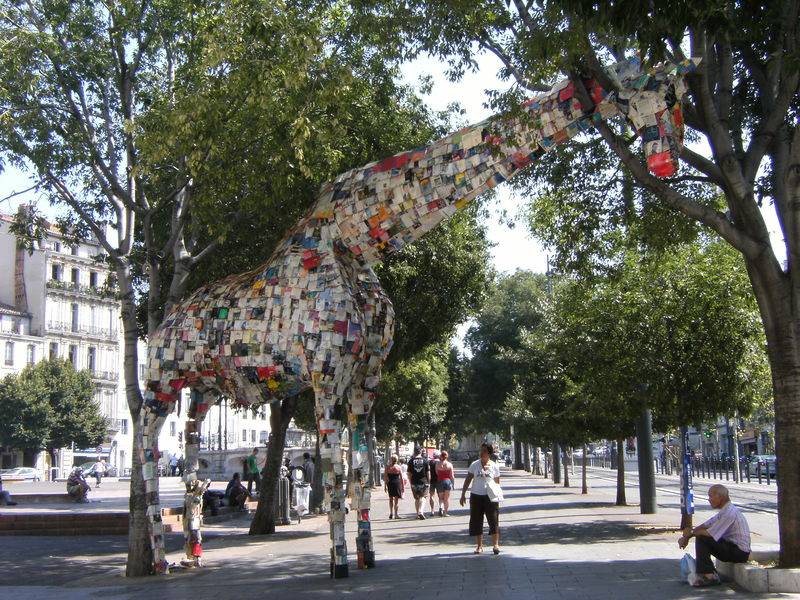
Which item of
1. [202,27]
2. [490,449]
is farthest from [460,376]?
[202,27]

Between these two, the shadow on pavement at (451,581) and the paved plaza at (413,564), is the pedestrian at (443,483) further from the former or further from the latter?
the shadow on pavement at (451,581)

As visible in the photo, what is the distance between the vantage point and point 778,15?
28.3ft

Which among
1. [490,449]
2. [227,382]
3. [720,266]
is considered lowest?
[490,449]

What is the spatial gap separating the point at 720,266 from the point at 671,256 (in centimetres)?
86

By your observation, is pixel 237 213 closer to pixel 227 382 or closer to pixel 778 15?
pixel 227 382

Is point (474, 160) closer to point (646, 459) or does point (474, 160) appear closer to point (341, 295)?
point (341, 295)

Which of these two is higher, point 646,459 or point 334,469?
point 334,469

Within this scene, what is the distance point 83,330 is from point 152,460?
6103 cm

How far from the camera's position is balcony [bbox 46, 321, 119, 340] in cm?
6616

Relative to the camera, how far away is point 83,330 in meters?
68.8

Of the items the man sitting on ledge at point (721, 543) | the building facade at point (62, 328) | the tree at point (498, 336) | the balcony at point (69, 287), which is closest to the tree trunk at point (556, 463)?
the tree at point (498, 336)

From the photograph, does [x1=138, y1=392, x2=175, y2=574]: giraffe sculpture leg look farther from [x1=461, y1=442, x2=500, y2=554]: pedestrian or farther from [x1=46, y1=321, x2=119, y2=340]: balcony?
[x1=46, y1=321, x2=119, y2=340]: balcony

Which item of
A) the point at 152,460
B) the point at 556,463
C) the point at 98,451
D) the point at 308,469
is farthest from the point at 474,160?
the point at 98,451

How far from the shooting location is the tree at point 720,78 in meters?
8.43
